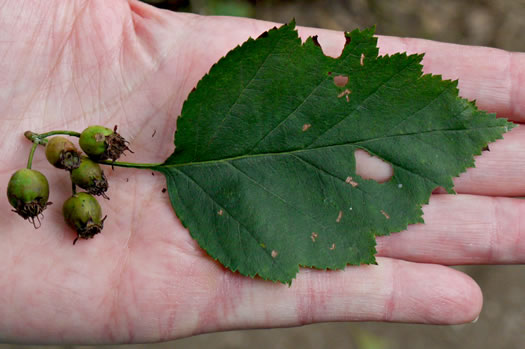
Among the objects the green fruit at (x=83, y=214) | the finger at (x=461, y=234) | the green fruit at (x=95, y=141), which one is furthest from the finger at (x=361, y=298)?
the green fruit at (x=95, y=141)

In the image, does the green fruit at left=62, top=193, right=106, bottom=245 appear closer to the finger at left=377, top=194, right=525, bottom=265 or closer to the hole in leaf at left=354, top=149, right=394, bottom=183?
the hole in leaf at left=354, top=149, right=394, bottom=183

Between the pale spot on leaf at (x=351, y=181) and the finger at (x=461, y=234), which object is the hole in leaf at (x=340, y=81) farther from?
the finger at (x=461, y=234)

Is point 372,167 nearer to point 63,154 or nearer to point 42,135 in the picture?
point 63,154

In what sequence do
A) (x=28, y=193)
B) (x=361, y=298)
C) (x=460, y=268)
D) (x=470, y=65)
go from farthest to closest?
(x=460, y=268) → (x=470, y=65) → (x=361, y=298) → (x=28, y=193)

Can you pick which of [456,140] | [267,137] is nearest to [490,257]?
[456,140]

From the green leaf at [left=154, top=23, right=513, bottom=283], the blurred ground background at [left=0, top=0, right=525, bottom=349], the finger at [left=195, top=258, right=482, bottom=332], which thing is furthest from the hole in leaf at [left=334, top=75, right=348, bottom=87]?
the blurred ground background at [left=0, top=0, right=525, bottom=349]

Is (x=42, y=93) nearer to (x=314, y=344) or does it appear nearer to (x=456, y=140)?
(x=456, y=140)

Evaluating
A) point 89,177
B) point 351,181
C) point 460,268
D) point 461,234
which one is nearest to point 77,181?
point 89,177
